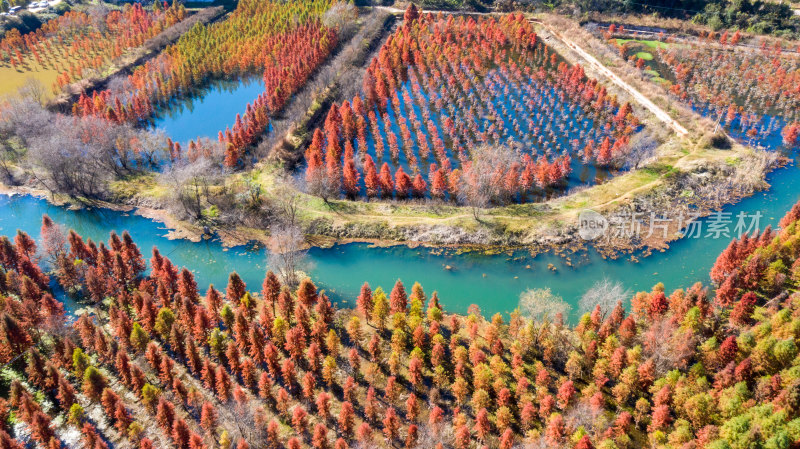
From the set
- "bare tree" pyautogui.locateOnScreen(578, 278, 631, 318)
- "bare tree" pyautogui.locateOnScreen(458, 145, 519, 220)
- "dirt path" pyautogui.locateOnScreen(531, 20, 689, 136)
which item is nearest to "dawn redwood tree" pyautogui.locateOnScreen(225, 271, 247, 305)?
"bare tree" pyautogui.locateOnScreen(458, 145, 519, 220)

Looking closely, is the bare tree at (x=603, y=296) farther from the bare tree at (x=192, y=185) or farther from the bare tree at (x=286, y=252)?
the bare tree at (x=192, y=185)

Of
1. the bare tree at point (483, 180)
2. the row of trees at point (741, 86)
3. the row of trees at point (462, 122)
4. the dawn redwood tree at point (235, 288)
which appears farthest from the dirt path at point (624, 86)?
the dawn redwood tree at point (235, 288)

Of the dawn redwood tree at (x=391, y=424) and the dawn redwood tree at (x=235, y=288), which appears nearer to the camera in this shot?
the dawn redwood tree at (x=391, y=424)

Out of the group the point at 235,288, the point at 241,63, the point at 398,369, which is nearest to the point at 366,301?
the point at 398,369

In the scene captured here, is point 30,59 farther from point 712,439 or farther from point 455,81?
point 712,439

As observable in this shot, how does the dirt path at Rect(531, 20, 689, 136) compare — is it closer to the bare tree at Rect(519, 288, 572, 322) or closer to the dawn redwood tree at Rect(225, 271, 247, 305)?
the bare tree at Rect(519, 288, 572, 322)

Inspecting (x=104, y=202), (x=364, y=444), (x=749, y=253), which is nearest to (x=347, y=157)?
(x=104, y=202)
